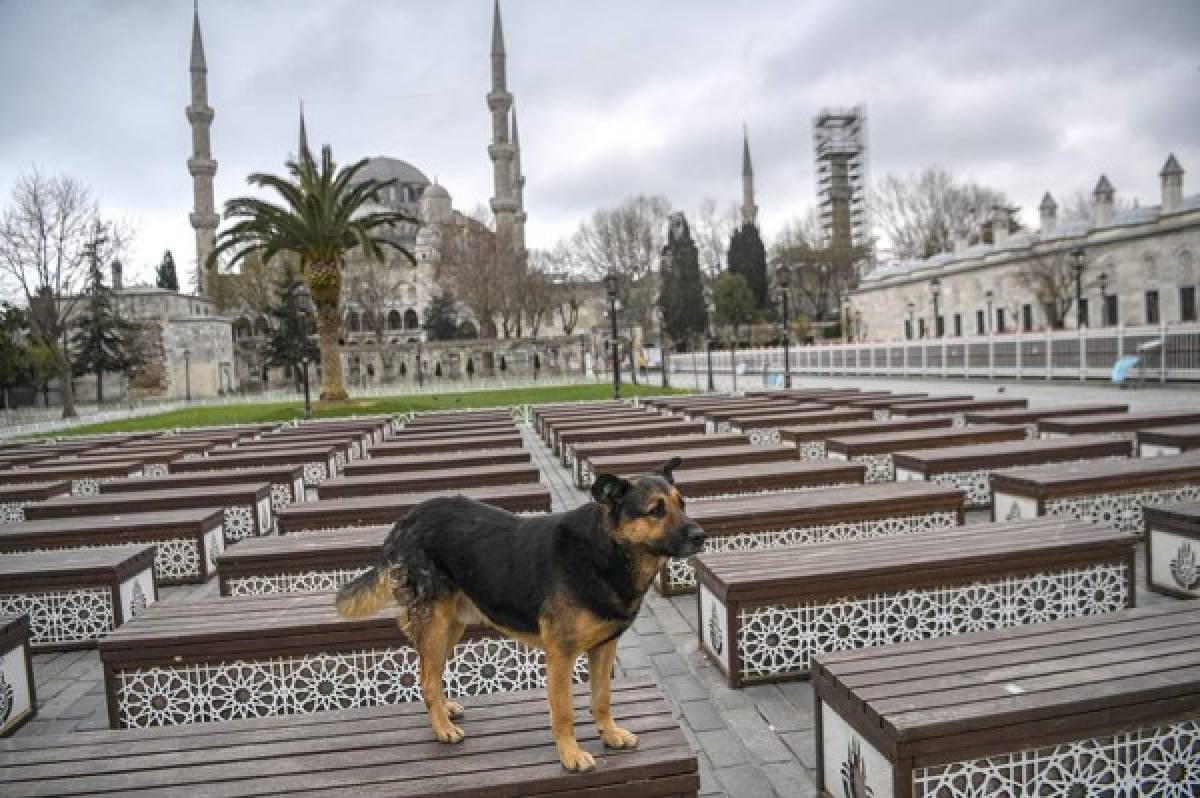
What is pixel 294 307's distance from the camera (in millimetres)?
50438

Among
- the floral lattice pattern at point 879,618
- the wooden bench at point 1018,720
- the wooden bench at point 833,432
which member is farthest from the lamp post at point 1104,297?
the wooden bench at point 1018,720

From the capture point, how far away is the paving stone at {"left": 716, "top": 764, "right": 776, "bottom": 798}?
371cm

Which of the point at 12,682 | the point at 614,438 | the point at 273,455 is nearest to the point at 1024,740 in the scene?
the point at 12,682

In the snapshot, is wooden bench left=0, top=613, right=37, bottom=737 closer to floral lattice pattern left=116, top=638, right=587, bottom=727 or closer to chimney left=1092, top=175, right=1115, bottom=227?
floral lattice pattern left=116, top=638, right=587, bottom=727

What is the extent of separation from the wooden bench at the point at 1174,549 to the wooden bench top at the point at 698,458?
425cm

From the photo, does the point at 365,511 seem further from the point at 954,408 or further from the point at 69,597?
the point at 954,408

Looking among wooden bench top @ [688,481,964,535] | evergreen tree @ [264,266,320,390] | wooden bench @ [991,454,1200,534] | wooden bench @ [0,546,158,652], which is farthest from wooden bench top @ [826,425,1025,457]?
evergreen tree @ [264,266,320,390]

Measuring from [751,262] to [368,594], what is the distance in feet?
227

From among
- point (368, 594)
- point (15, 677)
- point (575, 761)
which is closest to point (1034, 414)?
point (575, 761)

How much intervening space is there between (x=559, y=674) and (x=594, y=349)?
56533 mm

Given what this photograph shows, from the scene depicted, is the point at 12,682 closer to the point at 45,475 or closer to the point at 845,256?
the point at 45,475

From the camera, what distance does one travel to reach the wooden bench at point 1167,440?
9195 mm

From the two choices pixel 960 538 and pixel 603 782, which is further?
pixel 960 538

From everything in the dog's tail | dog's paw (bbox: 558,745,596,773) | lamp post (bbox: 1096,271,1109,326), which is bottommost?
dog's paw (bbox: 558,745,596,773)
